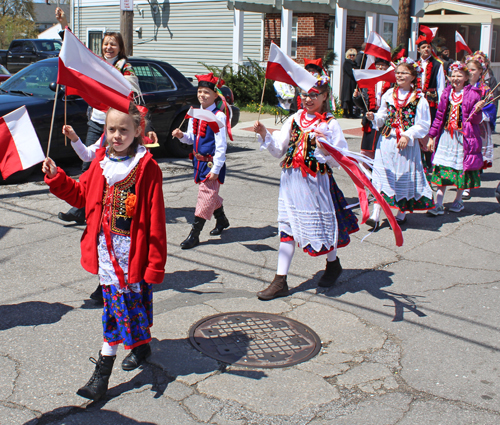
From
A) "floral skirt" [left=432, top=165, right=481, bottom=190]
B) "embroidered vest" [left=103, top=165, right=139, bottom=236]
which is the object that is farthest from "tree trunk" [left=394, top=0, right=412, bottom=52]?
"embroidered vest" [left=103, top=165, right=139, bottom=236]

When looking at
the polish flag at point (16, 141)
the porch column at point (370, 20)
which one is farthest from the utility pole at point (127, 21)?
the porch column at point (370, 20)

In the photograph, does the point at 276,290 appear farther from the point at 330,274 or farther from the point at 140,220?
the point at 140,220

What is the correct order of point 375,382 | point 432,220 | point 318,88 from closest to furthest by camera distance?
point 375,382
point 318,88
point 432,220

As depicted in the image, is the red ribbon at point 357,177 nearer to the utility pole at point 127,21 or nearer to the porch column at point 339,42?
the utility pole at point 127,21

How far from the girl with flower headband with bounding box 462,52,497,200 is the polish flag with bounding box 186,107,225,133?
151 inches

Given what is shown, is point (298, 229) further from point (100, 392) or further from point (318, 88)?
point (100, 392)

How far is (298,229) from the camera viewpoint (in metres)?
4.85

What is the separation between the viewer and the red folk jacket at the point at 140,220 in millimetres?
3377

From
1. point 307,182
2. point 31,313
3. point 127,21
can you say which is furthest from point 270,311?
point 127,21

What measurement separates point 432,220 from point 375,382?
4127 mm

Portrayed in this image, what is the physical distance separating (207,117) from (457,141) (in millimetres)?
3941

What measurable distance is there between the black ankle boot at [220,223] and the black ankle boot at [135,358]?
112 inches

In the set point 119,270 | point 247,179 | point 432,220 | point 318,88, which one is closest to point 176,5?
point 247,179

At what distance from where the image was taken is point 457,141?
25.1 feet
